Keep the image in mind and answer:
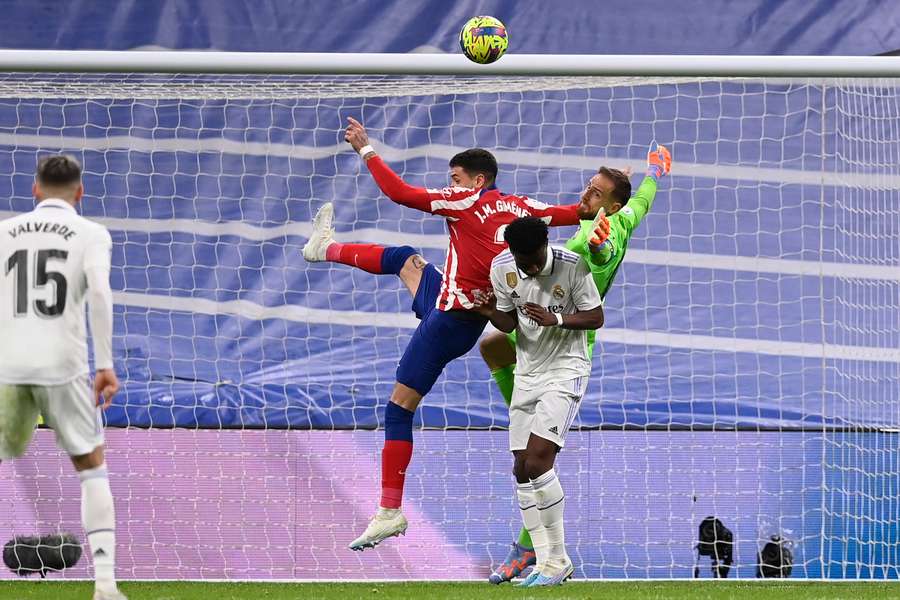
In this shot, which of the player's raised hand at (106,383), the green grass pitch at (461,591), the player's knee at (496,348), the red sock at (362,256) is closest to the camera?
the player's raised hand at (106,383)

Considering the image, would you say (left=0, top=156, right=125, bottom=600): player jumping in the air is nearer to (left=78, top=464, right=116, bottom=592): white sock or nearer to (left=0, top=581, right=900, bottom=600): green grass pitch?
(left=78, top=464, right=116, bottom=592): white sock

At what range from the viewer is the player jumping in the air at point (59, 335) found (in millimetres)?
5344

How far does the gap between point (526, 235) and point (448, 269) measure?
948 millimetres

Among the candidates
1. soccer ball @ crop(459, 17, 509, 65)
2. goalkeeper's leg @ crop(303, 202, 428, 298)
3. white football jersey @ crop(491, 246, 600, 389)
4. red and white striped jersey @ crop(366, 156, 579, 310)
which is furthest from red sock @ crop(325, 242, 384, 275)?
soccer ball @ crop(459, 17, 509, 65)

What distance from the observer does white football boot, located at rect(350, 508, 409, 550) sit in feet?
24.0

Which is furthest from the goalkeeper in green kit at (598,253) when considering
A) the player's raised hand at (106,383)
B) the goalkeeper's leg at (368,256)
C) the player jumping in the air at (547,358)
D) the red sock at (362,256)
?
the player's raised hand at (106,383)

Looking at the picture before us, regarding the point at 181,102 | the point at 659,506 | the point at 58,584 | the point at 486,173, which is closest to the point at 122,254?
the point at 181,102

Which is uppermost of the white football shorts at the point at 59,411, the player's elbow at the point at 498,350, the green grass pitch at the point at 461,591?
the player's elbow at the point at 498,350

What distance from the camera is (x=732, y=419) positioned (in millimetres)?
9922

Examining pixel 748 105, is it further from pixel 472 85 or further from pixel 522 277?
pixel 522 277

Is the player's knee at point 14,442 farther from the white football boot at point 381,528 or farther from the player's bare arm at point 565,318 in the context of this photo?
the player's bare arm at point 565,318

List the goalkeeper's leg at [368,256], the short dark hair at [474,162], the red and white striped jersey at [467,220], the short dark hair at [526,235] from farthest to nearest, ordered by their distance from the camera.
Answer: the goalkeeper's leg at [368,256]
the short dark hair at [474,162]
the red and white striped jersey at [467,220]
the short dark hair at [526,235]

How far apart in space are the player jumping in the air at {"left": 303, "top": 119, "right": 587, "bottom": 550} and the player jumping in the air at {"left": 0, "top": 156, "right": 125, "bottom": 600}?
2.15m

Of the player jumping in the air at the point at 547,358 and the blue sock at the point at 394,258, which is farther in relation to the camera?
the blue sock at the point at 394,258
